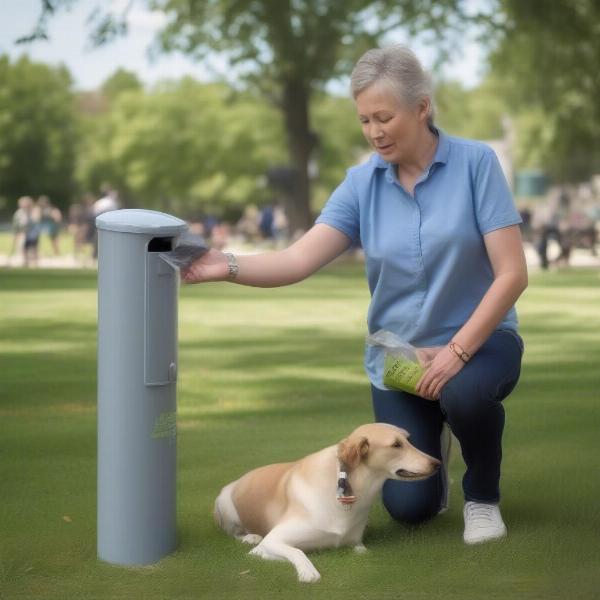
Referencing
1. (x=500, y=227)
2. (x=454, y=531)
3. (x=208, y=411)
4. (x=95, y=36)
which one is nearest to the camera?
(x=500, y=227)

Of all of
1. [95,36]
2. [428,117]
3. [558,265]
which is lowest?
[558,265]

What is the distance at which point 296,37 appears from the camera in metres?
35.6

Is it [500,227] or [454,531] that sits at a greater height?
[500,227]

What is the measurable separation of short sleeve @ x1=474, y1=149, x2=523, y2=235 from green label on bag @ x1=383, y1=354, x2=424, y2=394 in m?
0.60

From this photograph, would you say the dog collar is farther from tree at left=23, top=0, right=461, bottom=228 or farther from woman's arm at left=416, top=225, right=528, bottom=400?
tree at left=23, top=0, right=461, bottom=228

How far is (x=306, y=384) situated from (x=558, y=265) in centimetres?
2285

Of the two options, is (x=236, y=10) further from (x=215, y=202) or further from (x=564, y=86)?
(x=215, y=202)

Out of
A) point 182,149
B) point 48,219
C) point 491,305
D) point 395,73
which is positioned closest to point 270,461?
point 491,305

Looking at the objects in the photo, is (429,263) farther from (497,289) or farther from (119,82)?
(119,82)

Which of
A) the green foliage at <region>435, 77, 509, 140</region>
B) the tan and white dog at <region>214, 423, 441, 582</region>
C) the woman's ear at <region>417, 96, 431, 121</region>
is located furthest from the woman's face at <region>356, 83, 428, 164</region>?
the green foliage at <region>435, 77, 509, 140</region>

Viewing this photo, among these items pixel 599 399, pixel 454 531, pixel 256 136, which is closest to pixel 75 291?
pixel 599 399

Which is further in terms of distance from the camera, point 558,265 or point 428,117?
point 558,265

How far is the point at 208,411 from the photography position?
897 cm

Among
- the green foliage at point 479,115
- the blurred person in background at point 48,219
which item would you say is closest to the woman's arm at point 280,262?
the blurred person in background at point 48,219
